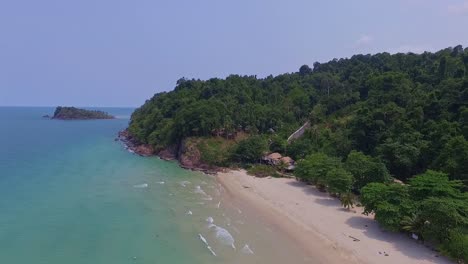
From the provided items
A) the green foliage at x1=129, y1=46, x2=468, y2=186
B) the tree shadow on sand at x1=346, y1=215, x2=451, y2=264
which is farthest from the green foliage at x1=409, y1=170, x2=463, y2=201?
the green foliage at x1=129, y1=46, x2=468, y2=186

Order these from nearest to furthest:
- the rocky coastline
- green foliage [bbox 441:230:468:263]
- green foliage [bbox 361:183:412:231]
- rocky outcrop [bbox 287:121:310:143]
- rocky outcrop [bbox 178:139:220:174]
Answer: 1. green foliage [bbox 441:230:468:263]
2. green foliage [bbox 361:183:412:231]
3. rocky outcrop [bbox 178:139:220:174]
4. the rocky coastline
5. rocky outcrop [bbox 287:121:310:143]

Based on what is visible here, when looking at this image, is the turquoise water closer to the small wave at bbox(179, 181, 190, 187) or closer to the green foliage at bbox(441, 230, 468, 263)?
the small wave at bbox(179, 181, 190, 187)

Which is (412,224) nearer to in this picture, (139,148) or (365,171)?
(365,171)

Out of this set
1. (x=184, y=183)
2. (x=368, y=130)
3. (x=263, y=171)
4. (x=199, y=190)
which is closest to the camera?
(x=199, y=190)

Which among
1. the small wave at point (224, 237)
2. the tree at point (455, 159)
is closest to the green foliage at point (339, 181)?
the tree at point (455, 159)

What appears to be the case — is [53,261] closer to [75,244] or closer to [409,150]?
[75,244]

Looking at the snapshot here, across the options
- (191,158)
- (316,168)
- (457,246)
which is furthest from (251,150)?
(457,246)
